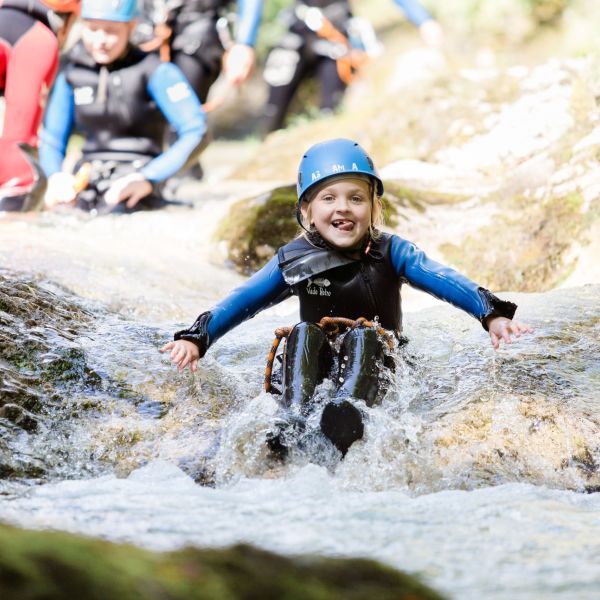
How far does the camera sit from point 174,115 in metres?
7.10

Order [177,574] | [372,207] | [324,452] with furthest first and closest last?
[372,207] → [324,452] → [177,574]

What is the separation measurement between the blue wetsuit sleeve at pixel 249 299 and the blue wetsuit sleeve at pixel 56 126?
12.5ft

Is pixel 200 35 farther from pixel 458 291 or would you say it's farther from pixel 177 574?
pixel 177 574

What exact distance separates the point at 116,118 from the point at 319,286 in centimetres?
395

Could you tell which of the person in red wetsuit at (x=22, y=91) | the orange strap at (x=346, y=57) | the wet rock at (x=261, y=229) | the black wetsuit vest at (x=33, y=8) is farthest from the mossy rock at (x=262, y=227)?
the orange strap at (x=346, y=57)

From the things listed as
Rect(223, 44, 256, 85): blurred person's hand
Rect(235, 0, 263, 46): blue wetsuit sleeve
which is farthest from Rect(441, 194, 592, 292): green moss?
Rect(235, 0, 263, 46): blue wetsuit sleeve

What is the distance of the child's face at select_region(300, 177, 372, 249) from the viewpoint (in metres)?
3.64

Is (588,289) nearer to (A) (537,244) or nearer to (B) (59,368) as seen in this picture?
(A) (537,244)

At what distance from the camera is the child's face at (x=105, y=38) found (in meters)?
6.80

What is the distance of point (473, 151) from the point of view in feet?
25.5

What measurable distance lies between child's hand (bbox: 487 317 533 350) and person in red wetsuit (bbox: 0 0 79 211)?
13.1ft

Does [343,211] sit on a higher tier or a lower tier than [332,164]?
lower

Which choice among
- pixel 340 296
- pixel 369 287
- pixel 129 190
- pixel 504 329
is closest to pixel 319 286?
pixel 340 296

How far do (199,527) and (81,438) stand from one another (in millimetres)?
993
